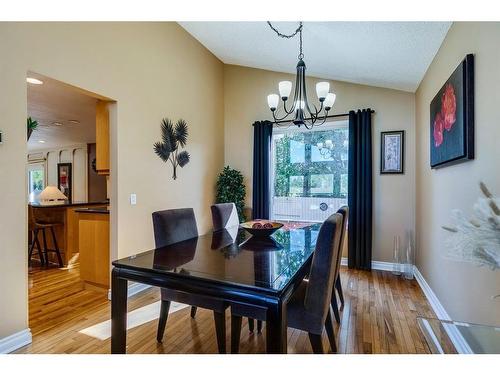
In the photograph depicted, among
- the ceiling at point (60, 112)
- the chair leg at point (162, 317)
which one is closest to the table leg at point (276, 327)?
the chair leg at point (162, 317)

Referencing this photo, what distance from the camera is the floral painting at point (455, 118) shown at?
184cm

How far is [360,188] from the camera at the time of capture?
12.8 ft

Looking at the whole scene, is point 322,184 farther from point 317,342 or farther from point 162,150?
point 317,342

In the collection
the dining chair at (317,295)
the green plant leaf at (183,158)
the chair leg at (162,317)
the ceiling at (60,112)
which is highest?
the ceiling at (60,112)

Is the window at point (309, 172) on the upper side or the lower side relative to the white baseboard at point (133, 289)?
upper

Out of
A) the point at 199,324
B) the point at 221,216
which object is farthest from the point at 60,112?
the point at 199,324

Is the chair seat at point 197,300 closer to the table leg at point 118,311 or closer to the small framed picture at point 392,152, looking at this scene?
the table leg at point 118,311

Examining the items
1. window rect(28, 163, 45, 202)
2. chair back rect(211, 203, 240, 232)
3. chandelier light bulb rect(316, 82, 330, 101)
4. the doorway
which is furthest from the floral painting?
window rect(28, 163, 45, 202)

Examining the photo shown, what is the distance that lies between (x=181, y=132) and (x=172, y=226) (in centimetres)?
197

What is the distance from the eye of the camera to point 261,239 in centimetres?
235

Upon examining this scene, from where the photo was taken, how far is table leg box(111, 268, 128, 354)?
1645mm

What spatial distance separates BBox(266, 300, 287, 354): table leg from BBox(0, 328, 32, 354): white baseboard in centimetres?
199

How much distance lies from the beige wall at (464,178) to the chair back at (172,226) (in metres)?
2.07

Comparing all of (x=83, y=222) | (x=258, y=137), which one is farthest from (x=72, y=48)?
(x=258, y=137)
